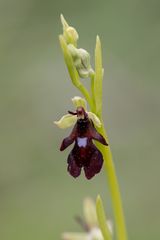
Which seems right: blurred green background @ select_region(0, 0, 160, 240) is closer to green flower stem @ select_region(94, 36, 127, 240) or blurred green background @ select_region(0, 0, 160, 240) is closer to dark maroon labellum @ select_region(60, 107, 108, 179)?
green flower stem @ select_region(94, 36, 127, 240)

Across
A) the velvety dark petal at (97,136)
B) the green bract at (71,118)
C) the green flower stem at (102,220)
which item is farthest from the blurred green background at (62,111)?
the velvety dark petal at (97,136)

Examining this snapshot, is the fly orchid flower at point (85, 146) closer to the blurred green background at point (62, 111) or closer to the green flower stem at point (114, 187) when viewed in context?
the green flower stem at point (114, 187)

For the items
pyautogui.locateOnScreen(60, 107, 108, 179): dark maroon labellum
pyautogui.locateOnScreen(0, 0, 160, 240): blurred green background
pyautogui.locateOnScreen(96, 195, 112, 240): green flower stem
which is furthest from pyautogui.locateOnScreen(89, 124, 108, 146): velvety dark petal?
pyautogui.locateOnScreen(0, 0, 160, 240): blurred green background

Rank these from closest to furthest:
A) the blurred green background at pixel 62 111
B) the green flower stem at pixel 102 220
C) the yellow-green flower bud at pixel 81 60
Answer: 1. the yellow-green flower bud at pixel 81 60
2. the green flower stem at pixel 102 220
3. the blurred green background at pixel 62 111

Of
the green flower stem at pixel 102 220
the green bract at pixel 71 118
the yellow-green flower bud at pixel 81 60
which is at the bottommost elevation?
the green flower stem at pixel 102 220

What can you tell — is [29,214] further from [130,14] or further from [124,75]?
[130,14]

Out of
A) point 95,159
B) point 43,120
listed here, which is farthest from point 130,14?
point 95,159

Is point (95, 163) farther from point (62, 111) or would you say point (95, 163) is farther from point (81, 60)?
point (62, 111)
